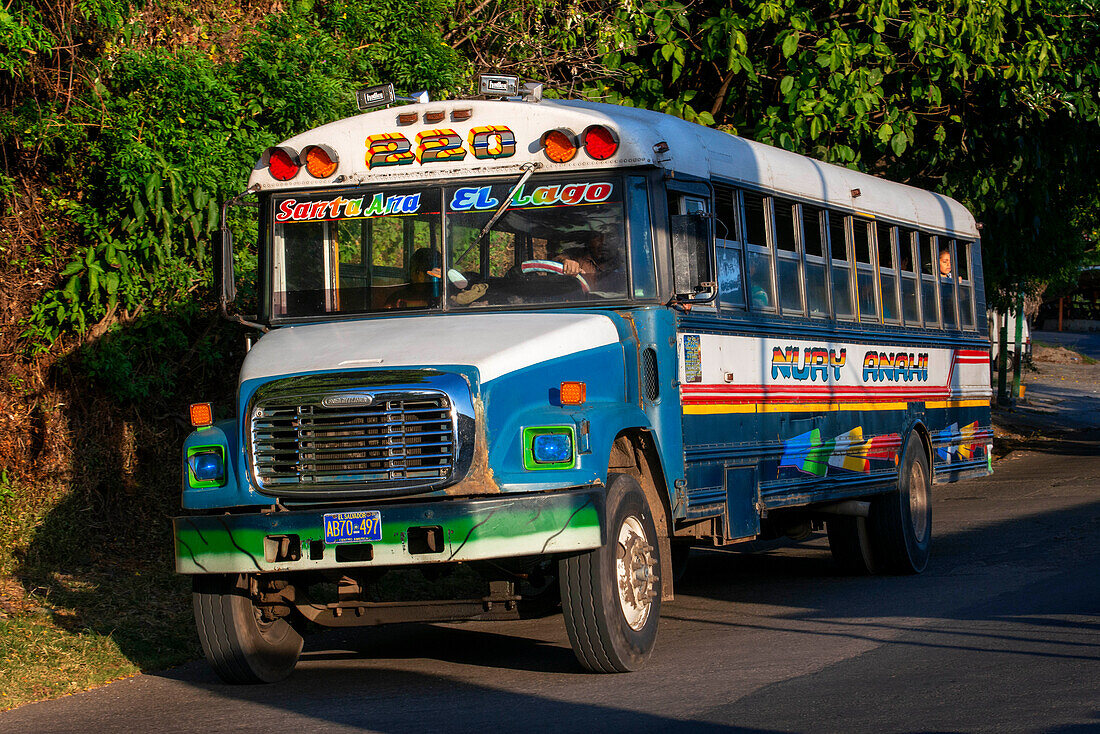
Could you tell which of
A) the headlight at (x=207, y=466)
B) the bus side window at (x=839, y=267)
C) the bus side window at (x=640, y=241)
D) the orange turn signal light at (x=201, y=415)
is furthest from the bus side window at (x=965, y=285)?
the headlight at (x=207, y=466)

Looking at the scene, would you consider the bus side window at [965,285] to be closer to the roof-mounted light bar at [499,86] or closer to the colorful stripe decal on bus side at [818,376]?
the colorful stripe decal on bus side at [818,376]

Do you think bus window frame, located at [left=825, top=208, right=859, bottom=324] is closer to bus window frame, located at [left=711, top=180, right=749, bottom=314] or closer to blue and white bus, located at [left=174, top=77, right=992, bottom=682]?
blue and white bus, located at [left=174, top=77, right=992, bottom=682]

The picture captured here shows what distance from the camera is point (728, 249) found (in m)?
8.89

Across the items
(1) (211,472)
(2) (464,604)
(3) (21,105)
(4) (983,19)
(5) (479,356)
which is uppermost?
(4) (983,19)

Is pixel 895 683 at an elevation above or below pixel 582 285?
below

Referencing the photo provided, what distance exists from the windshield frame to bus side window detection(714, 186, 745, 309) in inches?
39.9

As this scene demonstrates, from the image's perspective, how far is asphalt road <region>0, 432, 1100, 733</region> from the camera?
6.20 metres

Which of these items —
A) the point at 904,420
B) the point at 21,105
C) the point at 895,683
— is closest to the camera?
the point at 895,683

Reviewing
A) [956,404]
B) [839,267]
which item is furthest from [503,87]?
[956,404]

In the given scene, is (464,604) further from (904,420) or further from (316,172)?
(904,420)

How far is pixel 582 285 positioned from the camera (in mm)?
7773

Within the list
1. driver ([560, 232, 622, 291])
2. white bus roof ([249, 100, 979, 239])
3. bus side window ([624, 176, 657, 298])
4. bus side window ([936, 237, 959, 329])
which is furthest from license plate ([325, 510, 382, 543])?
bus side window ([936, 237, 959, 329])

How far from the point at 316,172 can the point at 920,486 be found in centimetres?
602

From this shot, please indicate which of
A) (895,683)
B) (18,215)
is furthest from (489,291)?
(18,215)
